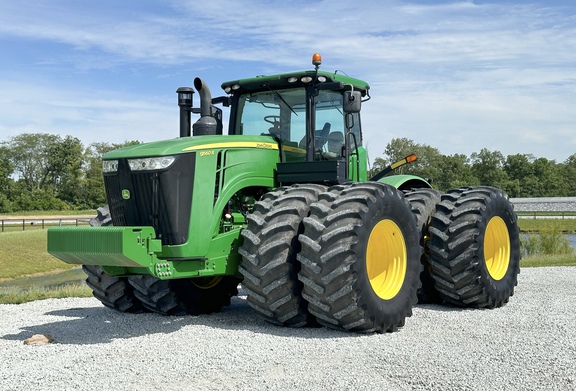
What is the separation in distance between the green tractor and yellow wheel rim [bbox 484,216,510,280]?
0.32ft

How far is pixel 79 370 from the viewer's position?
5656 millimetres

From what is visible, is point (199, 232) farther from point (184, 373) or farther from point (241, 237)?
point (184, 373)

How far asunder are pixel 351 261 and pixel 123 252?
236 cm

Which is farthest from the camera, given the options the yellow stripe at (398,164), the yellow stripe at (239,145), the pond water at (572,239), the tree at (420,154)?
the tree at (420,154)

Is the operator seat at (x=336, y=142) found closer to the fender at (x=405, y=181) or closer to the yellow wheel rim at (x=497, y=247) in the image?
the fender at (x=405, y=181)

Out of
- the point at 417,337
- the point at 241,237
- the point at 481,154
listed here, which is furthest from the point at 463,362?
the point at 481,154

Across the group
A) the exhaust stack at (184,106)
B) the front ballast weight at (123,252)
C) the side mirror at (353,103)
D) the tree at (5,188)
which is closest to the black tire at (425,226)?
the side mirror at (353,103)

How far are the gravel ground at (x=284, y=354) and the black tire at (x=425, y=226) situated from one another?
0.48 m

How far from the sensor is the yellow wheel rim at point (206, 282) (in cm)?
866

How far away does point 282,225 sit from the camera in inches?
276

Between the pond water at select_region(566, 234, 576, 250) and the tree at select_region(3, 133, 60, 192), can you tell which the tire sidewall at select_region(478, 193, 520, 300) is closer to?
the pond water at select_region(566, 234, 576, 250)

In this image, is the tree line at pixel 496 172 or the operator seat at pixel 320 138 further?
the tree line at pixel 496 172

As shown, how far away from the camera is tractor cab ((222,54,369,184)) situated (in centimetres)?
832

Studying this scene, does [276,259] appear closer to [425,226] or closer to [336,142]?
[336,142]
